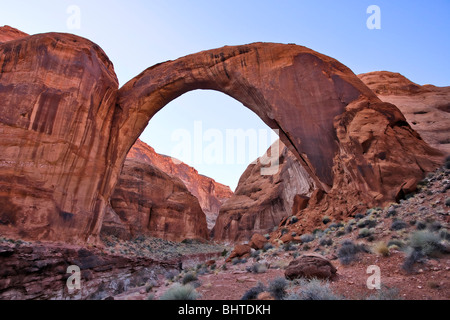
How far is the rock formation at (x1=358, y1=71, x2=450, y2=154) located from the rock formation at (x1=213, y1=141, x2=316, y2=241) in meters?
9.28

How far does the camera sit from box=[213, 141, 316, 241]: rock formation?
86.2 feet

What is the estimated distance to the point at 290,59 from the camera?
47.0 feet

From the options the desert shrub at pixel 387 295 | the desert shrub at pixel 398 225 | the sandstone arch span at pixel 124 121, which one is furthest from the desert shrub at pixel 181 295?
the sandstone arch span at pixel 124 121

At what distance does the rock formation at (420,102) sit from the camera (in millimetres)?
14575

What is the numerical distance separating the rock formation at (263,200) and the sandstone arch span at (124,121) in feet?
33.8

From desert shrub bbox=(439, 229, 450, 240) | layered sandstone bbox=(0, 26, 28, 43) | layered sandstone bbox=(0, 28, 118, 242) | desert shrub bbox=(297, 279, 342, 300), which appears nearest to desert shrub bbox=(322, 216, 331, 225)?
desert shrub bbox=(439, 229, 450, 240)

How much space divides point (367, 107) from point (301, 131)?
3.25 metres

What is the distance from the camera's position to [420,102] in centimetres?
2008

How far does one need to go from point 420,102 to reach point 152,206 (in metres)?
27.5

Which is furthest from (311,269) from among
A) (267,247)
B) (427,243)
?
(267,247)

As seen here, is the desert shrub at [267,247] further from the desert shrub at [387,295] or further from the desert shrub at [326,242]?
the desert shrub at [387,295]

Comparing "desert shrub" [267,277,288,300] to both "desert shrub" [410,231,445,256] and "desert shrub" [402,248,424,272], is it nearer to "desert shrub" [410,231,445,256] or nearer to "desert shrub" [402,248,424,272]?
"desert shrub" [402,248,424,272]

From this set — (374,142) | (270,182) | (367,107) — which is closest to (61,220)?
(374,142)
